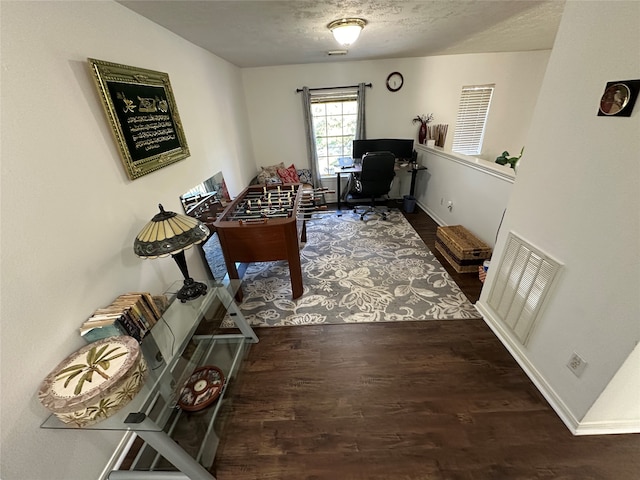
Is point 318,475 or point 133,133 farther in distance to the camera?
point 133,133

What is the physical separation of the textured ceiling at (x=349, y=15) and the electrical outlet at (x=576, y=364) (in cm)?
249

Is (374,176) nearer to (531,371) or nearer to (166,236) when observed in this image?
(531,371)

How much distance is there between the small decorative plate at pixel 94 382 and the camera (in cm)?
91

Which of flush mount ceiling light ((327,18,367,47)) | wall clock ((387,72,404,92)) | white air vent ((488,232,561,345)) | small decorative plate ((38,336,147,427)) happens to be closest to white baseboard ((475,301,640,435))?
white air vent ((488,232,561,345))

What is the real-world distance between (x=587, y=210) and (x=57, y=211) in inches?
100

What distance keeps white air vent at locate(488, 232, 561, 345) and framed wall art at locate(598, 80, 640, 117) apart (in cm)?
78

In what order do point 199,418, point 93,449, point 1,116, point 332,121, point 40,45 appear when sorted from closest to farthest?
point 1,116 → point 40,45 → point 93,449 → point 199,418 → point 332,121

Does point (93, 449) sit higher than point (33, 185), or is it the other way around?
point (33, 185)

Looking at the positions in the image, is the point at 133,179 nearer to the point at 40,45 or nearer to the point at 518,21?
the point at 40,45

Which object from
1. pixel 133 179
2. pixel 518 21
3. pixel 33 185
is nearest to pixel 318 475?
pixel 33 185

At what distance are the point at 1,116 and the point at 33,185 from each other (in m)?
0.26

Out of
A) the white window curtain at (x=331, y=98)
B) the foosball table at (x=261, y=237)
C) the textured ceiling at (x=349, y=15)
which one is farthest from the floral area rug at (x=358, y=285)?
the textured ceiling at (x=349, y=15)

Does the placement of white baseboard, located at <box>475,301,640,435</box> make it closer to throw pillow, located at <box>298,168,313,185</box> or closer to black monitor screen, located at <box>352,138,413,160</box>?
black monitor screen, located at <box>352,138,413,160</box>

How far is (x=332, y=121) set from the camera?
4.46 metres
